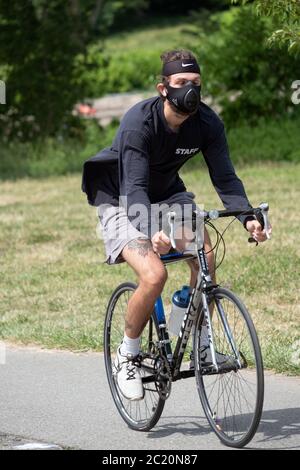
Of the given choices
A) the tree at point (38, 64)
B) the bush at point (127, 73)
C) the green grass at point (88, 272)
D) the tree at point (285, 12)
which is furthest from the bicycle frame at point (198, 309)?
the bush at point (127, 73)

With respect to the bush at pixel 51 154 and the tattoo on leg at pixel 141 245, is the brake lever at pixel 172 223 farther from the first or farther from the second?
the bush at pixel 51 154

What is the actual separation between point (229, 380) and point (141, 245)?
0.81 m

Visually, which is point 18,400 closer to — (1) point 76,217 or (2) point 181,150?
(2) point 181,150

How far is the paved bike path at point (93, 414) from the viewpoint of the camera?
589 cm

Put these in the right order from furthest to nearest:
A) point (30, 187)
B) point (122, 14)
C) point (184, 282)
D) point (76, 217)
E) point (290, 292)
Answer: point (122, 14), point (30, 187), point (76, 217), point (184, 282), point (290, 292)

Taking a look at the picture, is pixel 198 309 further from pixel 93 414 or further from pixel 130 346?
pixel 93 414

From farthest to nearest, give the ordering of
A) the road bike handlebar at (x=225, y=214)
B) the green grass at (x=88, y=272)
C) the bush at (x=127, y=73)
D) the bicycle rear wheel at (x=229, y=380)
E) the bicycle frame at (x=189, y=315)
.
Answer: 1. the bush at (x=127, y=73)
2. the green grass at (x=88, y=272)
3. the bicycle frame at (x=189, y=315)
4. the road bike handlebar at (x=225, y=214)
5. the bicycle rear wheel at (x=229, y=380)

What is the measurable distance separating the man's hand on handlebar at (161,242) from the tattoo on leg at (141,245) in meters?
0.21

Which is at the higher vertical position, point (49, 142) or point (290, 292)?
point (49, 142)

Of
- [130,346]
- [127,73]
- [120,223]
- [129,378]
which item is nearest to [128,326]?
[130,346]

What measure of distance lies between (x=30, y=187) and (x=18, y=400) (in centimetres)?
1020

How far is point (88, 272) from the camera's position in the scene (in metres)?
10.9

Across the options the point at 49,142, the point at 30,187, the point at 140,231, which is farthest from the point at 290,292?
the point at 49,142

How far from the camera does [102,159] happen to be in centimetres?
609
